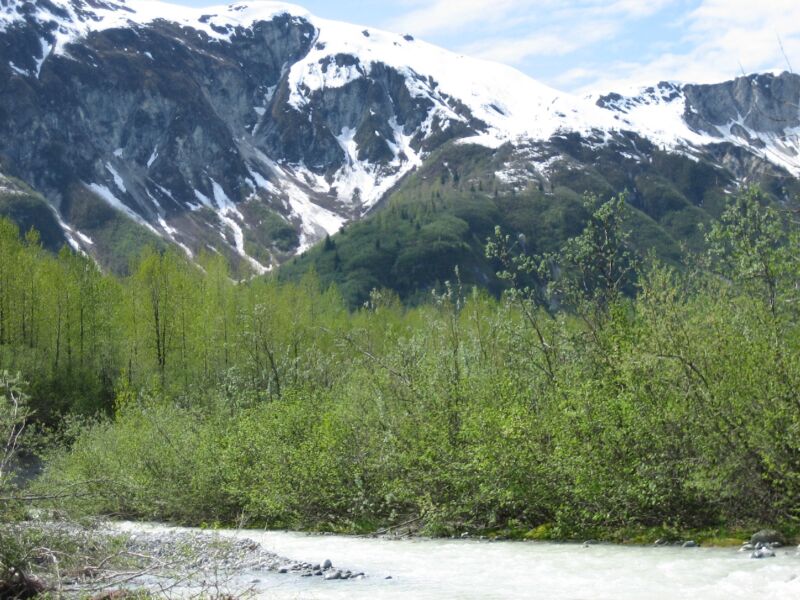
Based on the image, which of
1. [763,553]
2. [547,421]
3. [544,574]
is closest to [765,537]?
[763,553]

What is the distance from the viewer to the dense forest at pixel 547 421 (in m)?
18.5

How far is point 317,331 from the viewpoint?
78125 mm

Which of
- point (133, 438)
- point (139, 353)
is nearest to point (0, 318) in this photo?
point (139, 353)

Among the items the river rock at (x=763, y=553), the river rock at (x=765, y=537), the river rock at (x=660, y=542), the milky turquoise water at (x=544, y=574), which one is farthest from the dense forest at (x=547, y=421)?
the milky turquoise water at (x=544, y=574)

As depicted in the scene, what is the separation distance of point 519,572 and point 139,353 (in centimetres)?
6056

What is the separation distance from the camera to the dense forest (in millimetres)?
18547

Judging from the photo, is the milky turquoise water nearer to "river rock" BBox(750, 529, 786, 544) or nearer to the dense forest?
"river rock" BBox(750, 529, 786, 544)

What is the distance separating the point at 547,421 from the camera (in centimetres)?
2217

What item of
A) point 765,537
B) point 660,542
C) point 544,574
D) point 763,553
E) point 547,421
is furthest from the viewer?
point 547,421

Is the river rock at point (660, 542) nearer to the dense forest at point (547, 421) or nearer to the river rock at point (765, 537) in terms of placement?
the dense forest at point (547, 421)

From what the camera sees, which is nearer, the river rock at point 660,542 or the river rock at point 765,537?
the river rock at point 765,537

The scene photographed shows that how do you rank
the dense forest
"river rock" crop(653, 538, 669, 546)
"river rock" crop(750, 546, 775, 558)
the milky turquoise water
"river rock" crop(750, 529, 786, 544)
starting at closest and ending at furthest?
the milky turquoise water < "river rock" crop(750, 546, 775, 558) < "river rock" crop(750, 529, 786, 544) < the dense forest < "river rock" crop(653, 538, 669, 546)

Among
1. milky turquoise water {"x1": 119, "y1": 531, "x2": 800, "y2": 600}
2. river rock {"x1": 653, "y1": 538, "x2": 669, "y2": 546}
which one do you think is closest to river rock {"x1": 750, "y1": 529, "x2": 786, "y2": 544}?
milky turquoise water {"x1": 119, "y1": 531, "x2": 800, "y2": 600}

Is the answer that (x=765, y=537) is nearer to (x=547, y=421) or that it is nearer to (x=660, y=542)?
(x=660, y=542)
